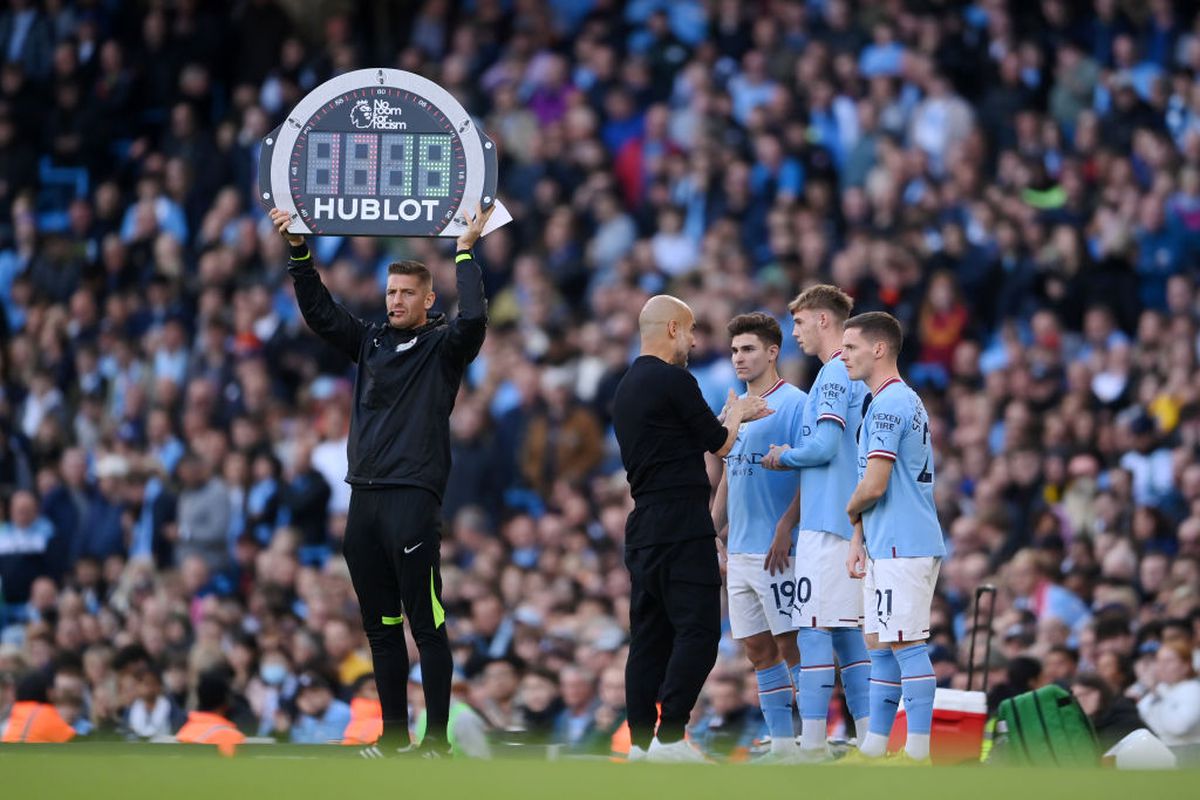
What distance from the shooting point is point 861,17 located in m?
20.1

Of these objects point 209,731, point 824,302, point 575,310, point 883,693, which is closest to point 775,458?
point 824,302

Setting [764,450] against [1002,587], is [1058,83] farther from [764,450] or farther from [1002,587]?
[764,450]

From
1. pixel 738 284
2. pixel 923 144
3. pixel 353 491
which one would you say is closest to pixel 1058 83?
pixel 923 144

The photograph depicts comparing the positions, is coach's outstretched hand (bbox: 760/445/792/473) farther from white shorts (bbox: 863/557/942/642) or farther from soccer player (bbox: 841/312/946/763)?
white shorts (bbox: 863/557/942/642)

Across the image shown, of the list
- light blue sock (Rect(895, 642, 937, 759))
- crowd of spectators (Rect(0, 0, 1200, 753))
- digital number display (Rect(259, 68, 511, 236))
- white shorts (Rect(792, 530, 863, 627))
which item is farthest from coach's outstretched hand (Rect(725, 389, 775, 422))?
crowd of spectators (Rect(0, 0, 1200, 753))

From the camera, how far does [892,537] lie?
9016 mm

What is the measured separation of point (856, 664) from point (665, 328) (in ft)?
5.77

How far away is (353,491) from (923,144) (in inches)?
400

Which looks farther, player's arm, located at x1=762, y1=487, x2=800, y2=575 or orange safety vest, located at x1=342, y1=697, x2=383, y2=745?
orange safety vest, located at x1=342, y1=697, x2=383, y2=745

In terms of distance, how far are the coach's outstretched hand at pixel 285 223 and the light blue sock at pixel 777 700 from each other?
2.85 m

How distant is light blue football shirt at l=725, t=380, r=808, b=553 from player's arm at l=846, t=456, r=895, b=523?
0.80 meters

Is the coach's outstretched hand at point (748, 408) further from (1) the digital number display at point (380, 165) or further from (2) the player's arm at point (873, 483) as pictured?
(1) the digital number display at point (380, 165)

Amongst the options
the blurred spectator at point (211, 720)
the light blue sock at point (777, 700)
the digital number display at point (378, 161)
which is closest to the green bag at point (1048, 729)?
the light blue sock at point (777, 700)

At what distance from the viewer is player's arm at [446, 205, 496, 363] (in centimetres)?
916
